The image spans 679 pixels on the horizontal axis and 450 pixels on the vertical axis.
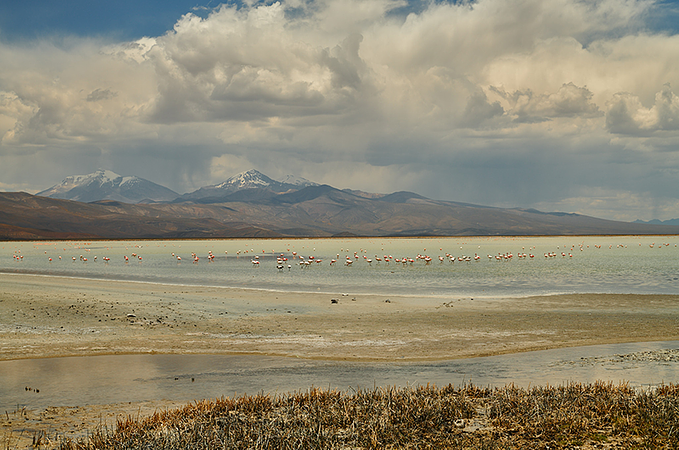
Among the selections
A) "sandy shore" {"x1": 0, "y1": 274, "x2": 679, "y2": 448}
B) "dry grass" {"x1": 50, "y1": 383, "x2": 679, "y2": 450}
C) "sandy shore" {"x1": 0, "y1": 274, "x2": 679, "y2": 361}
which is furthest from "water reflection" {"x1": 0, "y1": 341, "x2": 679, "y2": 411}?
"dry grass" {"x1": 50, "y1": 383, "x2": 679, "y2": 450}

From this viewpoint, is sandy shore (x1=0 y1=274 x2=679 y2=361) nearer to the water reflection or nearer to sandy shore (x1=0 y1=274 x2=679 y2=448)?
sandy shore (x1=0 y1=274 x2=679 y2=448)

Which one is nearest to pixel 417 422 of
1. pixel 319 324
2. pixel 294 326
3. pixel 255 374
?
pixel 255 374

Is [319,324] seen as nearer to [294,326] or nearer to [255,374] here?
[294,326]

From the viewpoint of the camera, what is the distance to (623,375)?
37.7 ft

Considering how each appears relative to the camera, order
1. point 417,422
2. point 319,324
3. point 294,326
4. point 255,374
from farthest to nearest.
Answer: point 319,324 → point 294,326 → point 255,374 → point 417,422

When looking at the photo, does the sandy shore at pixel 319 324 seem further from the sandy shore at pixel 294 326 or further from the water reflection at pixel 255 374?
the water reflection at pixel 255 374

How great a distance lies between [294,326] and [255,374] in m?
6.50

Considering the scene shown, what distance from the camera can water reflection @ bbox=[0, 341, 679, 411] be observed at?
34.9 ft

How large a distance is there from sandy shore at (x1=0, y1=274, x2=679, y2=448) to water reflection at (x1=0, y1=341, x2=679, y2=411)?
750mm

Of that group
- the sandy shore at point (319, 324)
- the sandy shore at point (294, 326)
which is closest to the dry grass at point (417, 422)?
the sandy shore at point (294, 326)

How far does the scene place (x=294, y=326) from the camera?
61.1ft

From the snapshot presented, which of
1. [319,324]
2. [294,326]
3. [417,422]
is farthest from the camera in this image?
[319,324]

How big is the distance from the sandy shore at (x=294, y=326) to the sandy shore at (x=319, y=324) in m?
0.04

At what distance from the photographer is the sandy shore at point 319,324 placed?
15.1 m
